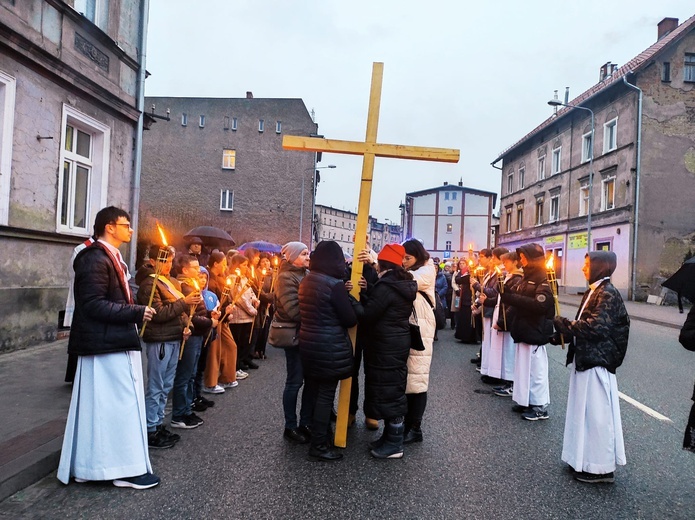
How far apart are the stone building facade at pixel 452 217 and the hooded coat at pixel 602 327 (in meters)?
55.7

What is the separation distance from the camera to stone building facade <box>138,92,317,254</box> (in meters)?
34.9

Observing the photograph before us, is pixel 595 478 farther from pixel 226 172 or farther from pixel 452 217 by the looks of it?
pixel 452 217

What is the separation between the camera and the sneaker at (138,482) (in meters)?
3.69

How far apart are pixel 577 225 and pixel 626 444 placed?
27484 mm

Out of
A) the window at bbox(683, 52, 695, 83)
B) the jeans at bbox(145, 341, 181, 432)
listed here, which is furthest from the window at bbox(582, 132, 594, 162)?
the jeans at bbox(145, 341, 181, 432)

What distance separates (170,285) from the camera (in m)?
4.50

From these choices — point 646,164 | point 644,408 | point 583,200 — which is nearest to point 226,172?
point 583,200

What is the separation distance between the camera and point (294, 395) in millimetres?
4895

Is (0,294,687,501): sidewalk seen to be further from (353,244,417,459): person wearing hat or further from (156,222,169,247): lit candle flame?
(353,244,417,459): person wearing hat

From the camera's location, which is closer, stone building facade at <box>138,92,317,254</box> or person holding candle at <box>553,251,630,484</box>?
person holding candle at <box>553,251,630,484</box>

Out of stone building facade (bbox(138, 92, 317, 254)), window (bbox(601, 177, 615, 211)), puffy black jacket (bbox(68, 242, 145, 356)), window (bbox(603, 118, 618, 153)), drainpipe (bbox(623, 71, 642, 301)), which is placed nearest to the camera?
puffy black jacket (bbox(68, 242, 145, 356))

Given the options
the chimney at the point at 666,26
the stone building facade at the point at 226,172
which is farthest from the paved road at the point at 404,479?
the chimney at the point at 666,26

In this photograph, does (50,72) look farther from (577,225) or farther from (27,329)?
(577,225)

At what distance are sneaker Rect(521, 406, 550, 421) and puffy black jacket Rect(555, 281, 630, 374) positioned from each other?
1709 millimetres
